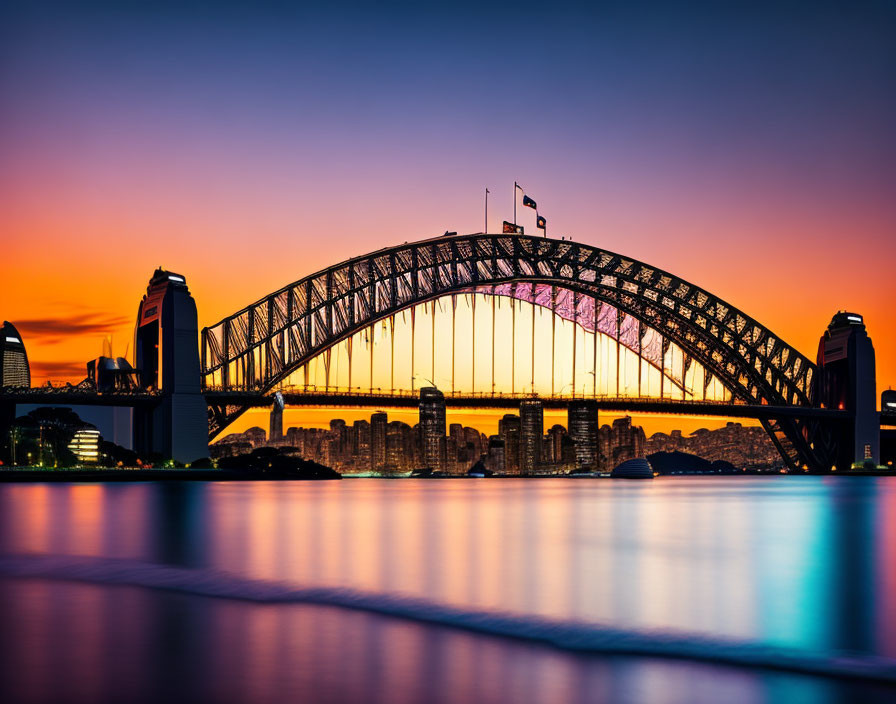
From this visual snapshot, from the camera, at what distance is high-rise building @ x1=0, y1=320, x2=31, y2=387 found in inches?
2657

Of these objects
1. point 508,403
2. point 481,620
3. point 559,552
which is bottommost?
point 559,552

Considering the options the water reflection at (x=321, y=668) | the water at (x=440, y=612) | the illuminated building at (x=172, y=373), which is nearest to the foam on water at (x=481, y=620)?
the water at (x=440, y=612)

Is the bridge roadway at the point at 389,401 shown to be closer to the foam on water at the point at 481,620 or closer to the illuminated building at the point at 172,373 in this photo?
the illuminated building at the point at 172,373

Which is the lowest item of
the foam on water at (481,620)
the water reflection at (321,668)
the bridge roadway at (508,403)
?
the foam on water at (481,620)

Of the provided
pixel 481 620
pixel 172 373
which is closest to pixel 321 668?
pixel 481 620

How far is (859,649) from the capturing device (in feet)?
37.7

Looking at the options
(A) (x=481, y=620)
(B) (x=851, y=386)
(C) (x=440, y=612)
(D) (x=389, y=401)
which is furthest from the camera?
(B) (x=851, y=386)

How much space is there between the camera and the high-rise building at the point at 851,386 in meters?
77.8

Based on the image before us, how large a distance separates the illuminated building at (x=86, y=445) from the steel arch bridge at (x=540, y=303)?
14352 millimetres

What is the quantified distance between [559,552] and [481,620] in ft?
29.4

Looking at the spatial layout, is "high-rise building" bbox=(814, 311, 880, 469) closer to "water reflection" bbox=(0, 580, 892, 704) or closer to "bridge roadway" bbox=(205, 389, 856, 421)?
"bridge roadway" bbox=(205, 389, 856, 421)

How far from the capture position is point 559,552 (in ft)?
73.0

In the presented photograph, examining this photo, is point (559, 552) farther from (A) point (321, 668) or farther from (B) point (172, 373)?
(B) point (172, 373)

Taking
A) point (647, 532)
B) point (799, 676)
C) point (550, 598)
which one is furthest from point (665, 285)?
point (799, 676)
